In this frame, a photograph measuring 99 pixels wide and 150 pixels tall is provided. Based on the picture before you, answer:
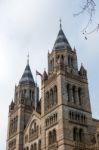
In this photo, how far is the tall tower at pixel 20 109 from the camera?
61875mm

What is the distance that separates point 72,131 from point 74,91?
24.1 feet

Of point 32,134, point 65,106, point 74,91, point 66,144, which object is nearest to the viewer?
point 66,144

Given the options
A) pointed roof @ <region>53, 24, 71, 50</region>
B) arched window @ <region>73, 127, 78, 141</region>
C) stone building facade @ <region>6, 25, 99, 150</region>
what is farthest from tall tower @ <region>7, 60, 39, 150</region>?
arched window @ <region>73, 127, 78, 141</region>

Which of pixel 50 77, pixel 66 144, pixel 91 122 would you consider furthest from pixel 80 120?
pixel 50 77

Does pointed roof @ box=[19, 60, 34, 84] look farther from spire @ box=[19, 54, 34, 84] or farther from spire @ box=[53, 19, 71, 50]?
spire @ box=[53, 19, 71, 50]

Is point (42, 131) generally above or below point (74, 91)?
below

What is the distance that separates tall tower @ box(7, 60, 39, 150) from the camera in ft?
203

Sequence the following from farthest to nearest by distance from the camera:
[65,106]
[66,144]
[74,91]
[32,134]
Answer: [32,134] < [74,91] < [65,106] < [66,144]

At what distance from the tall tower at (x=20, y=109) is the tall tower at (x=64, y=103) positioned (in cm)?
936

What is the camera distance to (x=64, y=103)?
164ft

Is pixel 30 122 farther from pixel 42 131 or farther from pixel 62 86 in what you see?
pixel 62 86

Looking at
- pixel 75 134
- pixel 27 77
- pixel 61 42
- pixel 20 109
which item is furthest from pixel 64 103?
pixel 27 77

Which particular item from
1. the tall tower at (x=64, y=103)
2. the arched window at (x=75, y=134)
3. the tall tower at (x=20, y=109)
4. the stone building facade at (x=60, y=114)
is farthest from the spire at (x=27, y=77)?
the arched window at (x=75, y=134)

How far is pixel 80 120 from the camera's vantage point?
50.7 m
